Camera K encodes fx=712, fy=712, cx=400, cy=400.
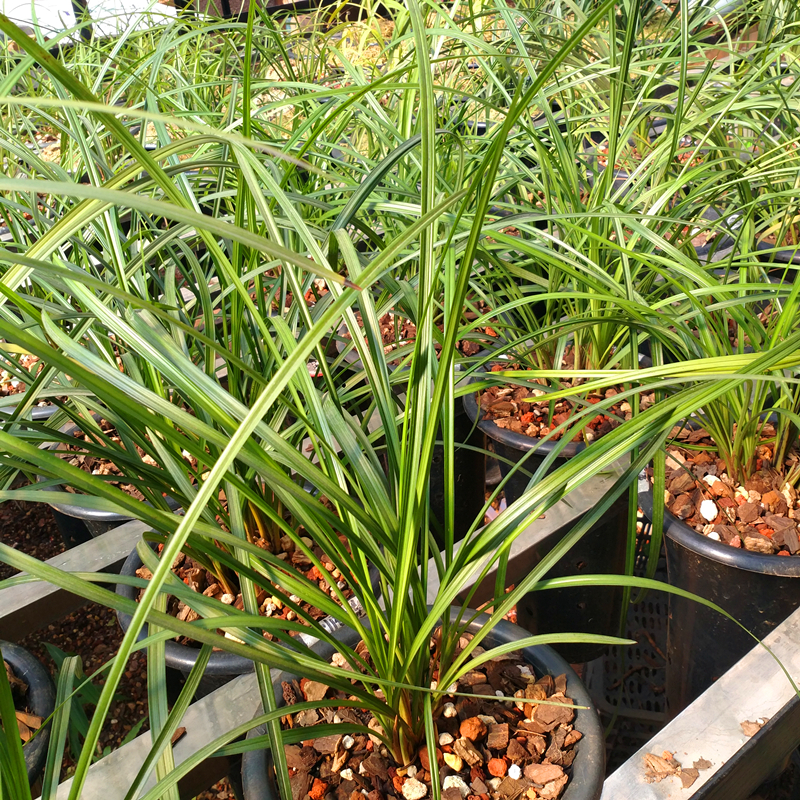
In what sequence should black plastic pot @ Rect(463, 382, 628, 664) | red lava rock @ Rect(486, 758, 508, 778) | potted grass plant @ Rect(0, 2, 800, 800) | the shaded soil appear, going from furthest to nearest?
the shaded soil
black plastic pot @ Rect(463, 382, 628, 664)
red lava rock @ Rect(486, 758, 508, 778)
potted grass plant @ Rect(0, 2, 800, 800)

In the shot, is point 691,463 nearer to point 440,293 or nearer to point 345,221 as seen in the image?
point 440,293

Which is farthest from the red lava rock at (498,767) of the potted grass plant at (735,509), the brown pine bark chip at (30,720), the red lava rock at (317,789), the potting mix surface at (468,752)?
the brown pine bark chip at (30,720)

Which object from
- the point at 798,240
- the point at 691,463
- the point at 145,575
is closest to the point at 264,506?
the point at 145,575


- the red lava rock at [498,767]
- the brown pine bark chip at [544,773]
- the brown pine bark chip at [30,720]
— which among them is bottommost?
the brown pine bark chip at [30,720]

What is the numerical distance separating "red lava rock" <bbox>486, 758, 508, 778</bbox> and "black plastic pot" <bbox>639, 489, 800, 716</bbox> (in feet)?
1.13

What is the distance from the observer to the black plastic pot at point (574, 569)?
0.88 m

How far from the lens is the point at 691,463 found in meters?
0.83

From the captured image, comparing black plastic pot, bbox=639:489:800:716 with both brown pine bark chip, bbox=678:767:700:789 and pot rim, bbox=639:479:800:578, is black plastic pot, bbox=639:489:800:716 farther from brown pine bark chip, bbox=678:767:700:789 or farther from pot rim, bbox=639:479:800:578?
brown pine bark chip, bbox=678:767:700:789

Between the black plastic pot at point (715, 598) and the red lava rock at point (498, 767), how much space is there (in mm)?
343

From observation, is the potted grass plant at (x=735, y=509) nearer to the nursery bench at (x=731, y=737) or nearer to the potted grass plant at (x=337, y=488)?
the nursery bench at (x=731, y=737)

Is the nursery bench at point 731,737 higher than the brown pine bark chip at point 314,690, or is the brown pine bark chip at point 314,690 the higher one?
the brown pine bark chip at point 314,690

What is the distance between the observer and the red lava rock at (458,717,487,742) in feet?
1.70

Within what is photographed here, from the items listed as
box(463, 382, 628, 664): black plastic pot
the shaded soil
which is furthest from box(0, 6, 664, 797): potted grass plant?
the shaded soil

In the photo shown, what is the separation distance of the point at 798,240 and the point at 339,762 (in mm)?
1192
